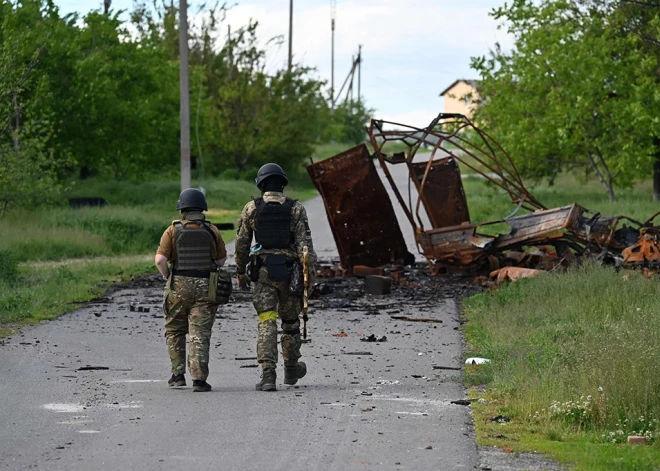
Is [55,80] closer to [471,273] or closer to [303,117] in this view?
[471,273]

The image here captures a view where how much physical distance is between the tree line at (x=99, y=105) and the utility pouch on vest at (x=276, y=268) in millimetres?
13147

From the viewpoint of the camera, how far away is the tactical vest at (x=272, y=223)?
10.1m

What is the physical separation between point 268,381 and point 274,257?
104 centimetres

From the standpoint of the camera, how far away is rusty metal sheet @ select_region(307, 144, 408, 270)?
20.2 meters

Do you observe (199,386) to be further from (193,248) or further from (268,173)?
(268,173)

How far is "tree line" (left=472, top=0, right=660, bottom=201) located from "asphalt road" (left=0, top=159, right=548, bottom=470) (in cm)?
2084

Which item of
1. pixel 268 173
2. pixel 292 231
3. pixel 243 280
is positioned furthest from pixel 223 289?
pixel 268 173

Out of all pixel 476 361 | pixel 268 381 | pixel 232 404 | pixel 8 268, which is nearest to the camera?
pixel 232 404

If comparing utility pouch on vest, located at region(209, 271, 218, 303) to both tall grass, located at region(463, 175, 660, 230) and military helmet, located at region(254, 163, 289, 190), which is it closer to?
A: military helmet, located at region(254, 163, 289, 190)

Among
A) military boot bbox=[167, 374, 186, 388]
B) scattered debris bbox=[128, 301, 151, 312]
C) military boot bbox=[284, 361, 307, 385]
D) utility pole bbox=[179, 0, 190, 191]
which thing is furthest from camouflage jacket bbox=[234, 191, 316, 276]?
utility pole bbox=[179, 0, 190, 191]

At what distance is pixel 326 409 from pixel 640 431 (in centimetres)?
232

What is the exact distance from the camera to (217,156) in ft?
187

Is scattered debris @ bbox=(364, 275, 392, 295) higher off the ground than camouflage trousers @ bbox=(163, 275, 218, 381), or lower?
lower

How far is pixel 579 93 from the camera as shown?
34.6 meters
